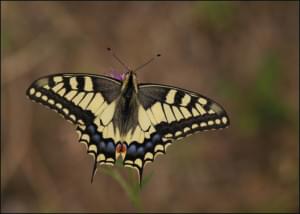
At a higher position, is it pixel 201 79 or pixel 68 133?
pixel 201 79

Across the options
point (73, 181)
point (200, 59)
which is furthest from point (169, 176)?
point (200, 59)

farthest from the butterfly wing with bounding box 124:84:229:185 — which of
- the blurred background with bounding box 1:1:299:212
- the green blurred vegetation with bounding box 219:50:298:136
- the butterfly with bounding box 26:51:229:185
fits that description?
the green blurred vegetation with bounding box 219:50:298:136

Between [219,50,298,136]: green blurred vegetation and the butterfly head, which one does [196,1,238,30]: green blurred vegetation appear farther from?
the butterfly head

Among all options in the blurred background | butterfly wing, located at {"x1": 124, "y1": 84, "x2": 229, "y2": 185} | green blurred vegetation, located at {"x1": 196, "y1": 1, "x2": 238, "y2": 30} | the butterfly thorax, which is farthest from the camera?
green blurred vegetation, located at {"x1": 196, "y1": 1, "x2": 238, "y2": 30}

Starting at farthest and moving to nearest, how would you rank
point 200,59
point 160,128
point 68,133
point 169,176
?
point 200,59 < point 68,133 < point 169,176 < point 160,128

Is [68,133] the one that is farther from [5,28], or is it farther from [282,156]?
[282,156]

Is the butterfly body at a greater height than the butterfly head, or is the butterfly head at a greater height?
the butterfly head

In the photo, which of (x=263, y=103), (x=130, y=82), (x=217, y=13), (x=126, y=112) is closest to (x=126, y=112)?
(x=126, y=112)
